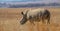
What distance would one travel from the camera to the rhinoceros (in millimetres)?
937

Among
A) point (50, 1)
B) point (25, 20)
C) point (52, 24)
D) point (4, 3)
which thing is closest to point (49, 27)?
point (52, 24)

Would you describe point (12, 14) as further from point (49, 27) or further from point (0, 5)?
point (49, 27)

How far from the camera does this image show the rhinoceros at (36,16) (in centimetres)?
94

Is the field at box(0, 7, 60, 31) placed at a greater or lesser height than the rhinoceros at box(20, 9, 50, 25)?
lesser

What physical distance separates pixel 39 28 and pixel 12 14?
0.87 feet

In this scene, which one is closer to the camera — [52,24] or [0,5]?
[52,24]

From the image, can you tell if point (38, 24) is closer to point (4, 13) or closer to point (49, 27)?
point (49, 27)

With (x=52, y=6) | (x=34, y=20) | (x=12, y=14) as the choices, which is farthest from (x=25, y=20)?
(x=52, y=6)

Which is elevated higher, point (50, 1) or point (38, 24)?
point (50, 1)

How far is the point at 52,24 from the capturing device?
995mm

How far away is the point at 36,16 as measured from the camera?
37.0 inches

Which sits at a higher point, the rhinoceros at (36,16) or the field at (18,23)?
the rhinoceros at (36,16)

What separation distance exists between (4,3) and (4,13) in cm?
12

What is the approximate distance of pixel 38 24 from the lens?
988 mm
